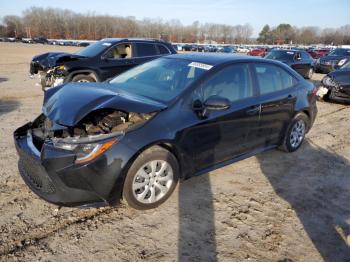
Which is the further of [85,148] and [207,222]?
[207,222]

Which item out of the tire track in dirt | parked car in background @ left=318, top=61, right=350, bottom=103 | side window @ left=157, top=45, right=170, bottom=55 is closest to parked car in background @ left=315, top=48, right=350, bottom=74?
parked car in background @ left=318, top=61, right=350, bottom=103

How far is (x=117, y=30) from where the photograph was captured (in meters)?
123

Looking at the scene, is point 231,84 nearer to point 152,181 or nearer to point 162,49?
point 152,181

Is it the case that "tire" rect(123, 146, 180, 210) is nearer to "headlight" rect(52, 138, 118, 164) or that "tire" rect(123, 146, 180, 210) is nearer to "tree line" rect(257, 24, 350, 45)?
"headlight" rect(52, 138, 118, 164)

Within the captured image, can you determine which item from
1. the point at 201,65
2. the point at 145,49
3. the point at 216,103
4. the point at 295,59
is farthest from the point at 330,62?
the point at 216,103

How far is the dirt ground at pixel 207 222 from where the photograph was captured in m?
2.94

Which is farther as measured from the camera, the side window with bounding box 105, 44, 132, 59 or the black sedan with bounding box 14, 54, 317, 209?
the side window with bounding box 105, 44, 132, 59

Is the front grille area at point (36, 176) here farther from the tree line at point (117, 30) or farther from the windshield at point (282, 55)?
the tree line at point (117, 30)

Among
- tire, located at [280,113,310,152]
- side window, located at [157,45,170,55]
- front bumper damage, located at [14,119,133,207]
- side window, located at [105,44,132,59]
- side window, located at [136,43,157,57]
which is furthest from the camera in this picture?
side window, located at [157,45,170,55]

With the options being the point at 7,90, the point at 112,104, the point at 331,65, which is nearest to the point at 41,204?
the point at 112,104

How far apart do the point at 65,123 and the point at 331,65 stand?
700 inches

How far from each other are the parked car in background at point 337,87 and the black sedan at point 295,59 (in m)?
4.17

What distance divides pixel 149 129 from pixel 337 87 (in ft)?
26.9

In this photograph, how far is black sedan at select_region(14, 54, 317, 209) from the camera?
10.2 ft
